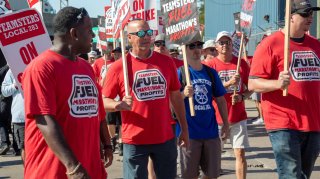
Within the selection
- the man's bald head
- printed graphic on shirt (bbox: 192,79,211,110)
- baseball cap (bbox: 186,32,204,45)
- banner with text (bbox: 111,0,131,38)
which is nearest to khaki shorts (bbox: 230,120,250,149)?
printed graphic on shirt (bbox: 192,79,211,110)

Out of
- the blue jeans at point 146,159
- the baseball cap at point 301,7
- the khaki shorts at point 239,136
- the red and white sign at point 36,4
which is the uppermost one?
the red and white sign at point 36,4

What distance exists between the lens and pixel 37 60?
3893 mm

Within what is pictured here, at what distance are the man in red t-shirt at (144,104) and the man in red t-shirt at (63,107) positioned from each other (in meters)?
1.57

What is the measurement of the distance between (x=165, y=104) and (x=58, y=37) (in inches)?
79.4

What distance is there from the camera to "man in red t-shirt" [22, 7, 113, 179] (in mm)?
3789

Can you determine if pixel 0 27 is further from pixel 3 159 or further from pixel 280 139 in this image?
pixel 3 159

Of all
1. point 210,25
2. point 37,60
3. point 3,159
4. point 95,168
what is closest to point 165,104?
point 95,168

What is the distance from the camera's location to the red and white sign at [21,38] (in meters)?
5.58

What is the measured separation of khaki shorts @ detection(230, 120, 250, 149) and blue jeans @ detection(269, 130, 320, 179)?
2.51 metres

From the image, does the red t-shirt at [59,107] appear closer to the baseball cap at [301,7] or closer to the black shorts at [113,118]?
the baseball cap at [301,7]

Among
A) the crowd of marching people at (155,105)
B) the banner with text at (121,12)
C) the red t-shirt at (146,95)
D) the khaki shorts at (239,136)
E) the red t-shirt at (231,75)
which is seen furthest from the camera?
the red t-shirt at (231,75)

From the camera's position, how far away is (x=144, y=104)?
5.77m

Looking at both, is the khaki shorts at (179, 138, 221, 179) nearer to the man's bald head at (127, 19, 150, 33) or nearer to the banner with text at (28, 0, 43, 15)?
the man's bald head at (127, 19, 150, 33)

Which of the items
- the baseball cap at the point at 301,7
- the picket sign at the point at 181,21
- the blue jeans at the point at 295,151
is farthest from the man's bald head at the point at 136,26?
the blue jeans at the point at 295,151
